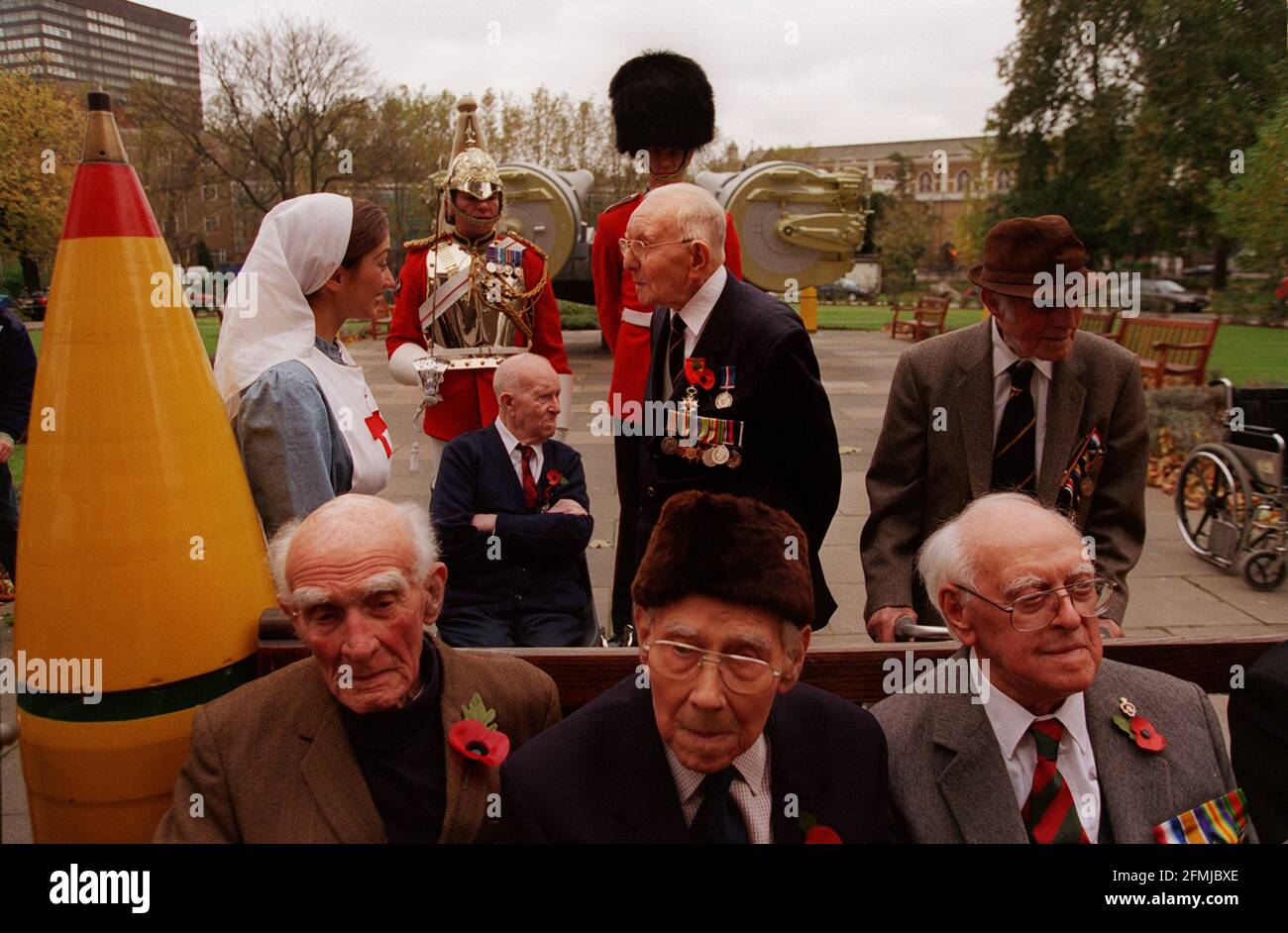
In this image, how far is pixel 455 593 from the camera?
357 centimetres

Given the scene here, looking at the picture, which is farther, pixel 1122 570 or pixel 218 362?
pixel 1122 570

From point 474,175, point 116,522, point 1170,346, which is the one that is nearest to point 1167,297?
point 1170,346

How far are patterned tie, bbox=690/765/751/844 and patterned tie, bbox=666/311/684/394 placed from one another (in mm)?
1513

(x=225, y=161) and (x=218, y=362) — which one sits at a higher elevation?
(x=225, y=161)

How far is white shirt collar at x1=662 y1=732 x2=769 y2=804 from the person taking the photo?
194cm

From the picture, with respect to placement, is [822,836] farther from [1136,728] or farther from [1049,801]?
[1136,728]

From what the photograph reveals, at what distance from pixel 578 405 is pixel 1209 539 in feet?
26.8

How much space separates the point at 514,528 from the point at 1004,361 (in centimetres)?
163

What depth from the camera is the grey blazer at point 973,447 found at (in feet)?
9.55

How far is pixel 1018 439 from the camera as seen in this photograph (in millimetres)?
2953

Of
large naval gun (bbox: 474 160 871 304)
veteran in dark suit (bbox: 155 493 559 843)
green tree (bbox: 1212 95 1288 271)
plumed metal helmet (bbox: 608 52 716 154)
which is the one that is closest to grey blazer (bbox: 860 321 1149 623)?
veteran in dark suit (bbox: 155 493 559 843)

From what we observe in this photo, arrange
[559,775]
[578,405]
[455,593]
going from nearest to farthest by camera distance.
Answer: [559,775], [455,593], [578,405]

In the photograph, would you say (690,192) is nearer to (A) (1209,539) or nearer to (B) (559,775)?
(B) (559,775)
